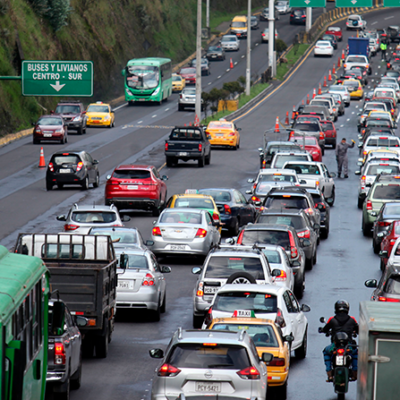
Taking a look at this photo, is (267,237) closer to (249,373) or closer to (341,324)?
(341,324)

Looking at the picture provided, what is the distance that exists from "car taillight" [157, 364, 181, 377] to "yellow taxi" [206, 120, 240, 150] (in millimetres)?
39958

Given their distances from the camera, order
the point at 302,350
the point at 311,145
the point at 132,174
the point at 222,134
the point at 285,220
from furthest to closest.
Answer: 1. the point at 222,134
2. the point at 311,145
3. the point at 132,174
4. the point at 285,220
5. the point at 302,350

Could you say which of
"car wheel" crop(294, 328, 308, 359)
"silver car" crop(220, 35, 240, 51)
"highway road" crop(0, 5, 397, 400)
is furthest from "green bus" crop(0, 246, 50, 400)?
"silver car" crop(220, 35, 240, 51)

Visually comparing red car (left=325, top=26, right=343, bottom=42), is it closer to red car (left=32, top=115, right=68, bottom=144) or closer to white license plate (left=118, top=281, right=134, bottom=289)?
red car (left=32, top=115, right=68, bottom=144)

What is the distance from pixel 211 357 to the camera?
10.6m

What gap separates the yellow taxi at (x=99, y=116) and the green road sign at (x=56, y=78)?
2486cm

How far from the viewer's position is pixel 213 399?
412 inches

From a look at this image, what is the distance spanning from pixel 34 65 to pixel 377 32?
83.6 m

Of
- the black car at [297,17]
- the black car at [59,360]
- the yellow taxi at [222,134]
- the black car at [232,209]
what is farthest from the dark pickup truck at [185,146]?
the black car at [297,17]

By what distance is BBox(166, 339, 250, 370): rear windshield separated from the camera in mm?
10570

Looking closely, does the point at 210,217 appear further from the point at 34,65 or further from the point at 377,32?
the point at 377,32

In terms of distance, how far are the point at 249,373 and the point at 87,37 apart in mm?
64307

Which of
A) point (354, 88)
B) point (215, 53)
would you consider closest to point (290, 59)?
point (215, 53)

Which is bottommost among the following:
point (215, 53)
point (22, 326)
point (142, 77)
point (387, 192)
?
point (215, 53)
